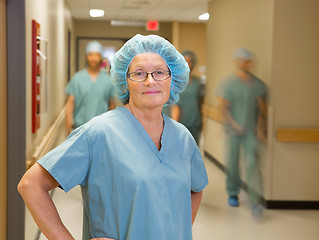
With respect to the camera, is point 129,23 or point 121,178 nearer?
point 121,178

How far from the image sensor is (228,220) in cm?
331

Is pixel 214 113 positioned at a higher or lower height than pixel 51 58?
lower

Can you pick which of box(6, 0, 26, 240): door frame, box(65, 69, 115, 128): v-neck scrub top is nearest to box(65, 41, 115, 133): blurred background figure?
box(65, 69, 115, 128): v-neck scrub top

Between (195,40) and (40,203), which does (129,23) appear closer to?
(195,40)

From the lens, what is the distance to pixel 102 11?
319cm

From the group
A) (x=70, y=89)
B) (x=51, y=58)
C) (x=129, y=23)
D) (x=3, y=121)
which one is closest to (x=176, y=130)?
(x=3, y=121)

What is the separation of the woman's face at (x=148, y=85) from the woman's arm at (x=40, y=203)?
32 cm

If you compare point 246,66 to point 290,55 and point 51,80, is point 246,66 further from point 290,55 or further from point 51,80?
point 51,80

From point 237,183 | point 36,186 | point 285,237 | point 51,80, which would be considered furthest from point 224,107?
point 36,186

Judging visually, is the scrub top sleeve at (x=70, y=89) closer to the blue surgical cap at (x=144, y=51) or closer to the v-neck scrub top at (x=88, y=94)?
the v-neck scrub top at (x=88, y=94)

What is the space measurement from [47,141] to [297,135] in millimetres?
1832

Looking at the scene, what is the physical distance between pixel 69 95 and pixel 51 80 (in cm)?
39

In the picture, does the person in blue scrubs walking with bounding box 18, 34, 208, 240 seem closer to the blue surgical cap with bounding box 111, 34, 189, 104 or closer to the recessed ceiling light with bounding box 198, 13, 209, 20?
the blue surgical cap with bounding box 111, 34, 189, 104

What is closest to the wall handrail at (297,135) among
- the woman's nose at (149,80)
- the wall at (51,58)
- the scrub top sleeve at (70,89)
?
the scrub top sleeve at (70,89)
